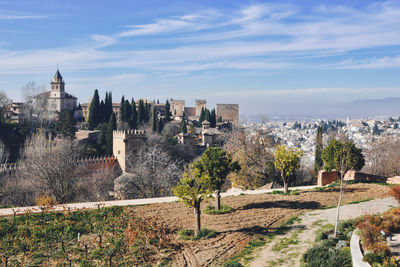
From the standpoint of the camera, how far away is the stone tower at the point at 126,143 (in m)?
33.8

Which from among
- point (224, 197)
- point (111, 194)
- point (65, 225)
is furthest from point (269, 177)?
point (65, 225)

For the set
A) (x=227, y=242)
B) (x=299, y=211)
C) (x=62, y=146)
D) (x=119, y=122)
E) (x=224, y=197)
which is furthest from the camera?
(x=119, y=122)

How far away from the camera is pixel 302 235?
33.3 feet

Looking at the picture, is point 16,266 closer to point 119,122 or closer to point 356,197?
point 356,197

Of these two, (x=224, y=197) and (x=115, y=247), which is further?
(x=224, y=197)

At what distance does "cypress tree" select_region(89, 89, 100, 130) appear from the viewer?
48.9m

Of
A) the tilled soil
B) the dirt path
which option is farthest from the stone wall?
the dirt path

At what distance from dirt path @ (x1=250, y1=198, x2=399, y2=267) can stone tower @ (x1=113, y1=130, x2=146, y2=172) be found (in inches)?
955

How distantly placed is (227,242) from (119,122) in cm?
4219

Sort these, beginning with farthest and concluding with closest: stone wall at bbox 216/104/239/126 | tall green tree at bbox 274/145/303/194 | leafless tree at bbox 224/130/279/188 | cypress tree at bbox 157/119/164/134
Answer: stone wall at bbox 216/104/239/126
cypress tree at bbox 157/119/164/134
leafless tree at bbox 224/130/279/188
tall green tree at bbox 274/145/303/194

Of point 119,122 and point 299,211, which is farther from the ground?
point 119,122

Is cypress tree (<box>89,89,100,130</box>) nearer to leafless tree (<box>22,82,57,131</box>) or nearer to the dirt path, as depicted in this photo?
leafless tree (<box>22,82,57,131</box>)

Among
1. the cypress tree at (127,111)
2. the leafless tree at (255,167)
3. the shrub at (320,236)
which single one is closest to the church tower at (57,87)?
the cypress tree at (127,111)

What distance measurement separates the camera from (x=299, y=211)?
12.7 meters
